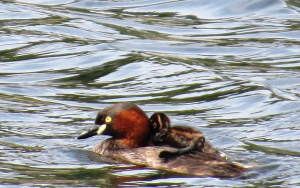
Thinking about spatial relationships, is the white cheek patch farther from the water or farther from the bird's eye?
the water

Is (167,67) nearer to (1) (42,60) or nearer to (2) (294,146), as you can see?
(1) (42,60)

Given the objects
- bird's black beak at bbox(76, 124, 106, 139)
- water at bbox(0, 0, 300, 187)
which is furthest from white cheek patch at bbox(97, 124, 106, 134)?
water at bbox(0, 0, 300, 187)

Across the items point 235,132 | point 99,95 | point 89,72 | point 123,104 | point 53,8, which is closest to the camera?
point 123,104

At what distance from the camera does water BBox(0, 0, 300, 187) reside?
8.02m

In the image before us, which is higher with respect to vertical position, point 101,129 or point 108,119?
point 108,119

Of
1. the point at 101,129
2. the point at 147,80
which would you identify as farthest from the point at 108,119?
the point at 147,80

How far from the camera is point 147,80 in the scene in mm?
11906

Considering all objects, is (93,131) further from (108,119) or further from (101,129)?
(108,119)

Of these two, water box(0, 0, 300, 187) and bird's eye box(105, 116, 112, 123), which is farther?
bird's eye box(105, 116, 112, 123)

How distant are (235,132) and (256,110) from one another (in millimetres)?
1030

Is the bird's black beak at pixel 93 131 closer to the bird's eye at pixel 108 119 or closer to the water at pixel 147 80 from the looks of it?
the bird's eye at pixel 108 119

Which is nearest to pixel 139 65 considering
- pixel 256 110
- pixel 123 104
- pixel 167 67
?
pixel 167 67

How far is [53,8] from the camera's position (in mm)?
16625

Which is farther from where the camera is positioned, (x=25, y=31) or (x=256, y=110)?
(x=25, y=31)
